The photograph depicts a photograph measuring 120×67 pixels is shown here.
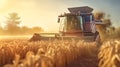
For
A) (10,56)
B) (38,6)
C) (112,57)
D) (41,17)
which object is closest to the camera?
(112,57)

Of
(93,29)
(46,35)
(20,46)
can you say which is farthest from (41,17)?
(20,46)

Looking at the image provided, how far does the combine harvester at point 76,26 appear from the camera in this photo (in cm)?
712

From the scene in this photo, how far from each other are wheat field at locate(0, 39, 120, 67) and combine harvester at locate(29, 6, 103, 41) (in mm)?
502

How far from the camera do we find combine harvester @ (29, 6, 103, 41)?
7.12 meters

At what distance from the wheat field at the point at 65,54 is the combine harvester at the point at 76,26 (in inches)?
19.7

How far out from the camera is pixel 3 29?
308 inches

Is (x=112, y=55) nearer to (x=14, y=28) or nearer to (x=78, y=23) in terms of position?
(x=78, y=23)

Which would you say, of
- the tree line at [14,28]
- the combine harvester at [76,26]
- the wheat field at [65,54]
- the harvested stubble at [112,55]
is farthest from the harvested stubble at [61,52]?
the tree line at [14,28]

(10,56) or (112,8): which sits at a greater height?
(112,8)

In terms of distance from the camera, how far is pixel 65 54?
5.17 meters

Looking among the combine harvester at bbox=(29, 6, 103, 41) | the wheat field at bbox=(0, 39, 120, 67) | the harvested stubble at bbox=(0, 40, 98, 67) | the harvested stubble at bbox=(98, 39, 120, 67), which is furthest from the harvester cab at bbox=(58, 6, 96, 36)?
the harvested stubble at bbox=(98, 39, 120, 67)

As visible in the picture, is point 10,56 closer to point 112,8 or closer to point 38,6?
point 38,6

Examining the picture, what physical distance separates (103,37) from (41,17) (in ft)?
3.90

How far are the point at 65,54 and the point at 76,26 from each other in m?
2.22
